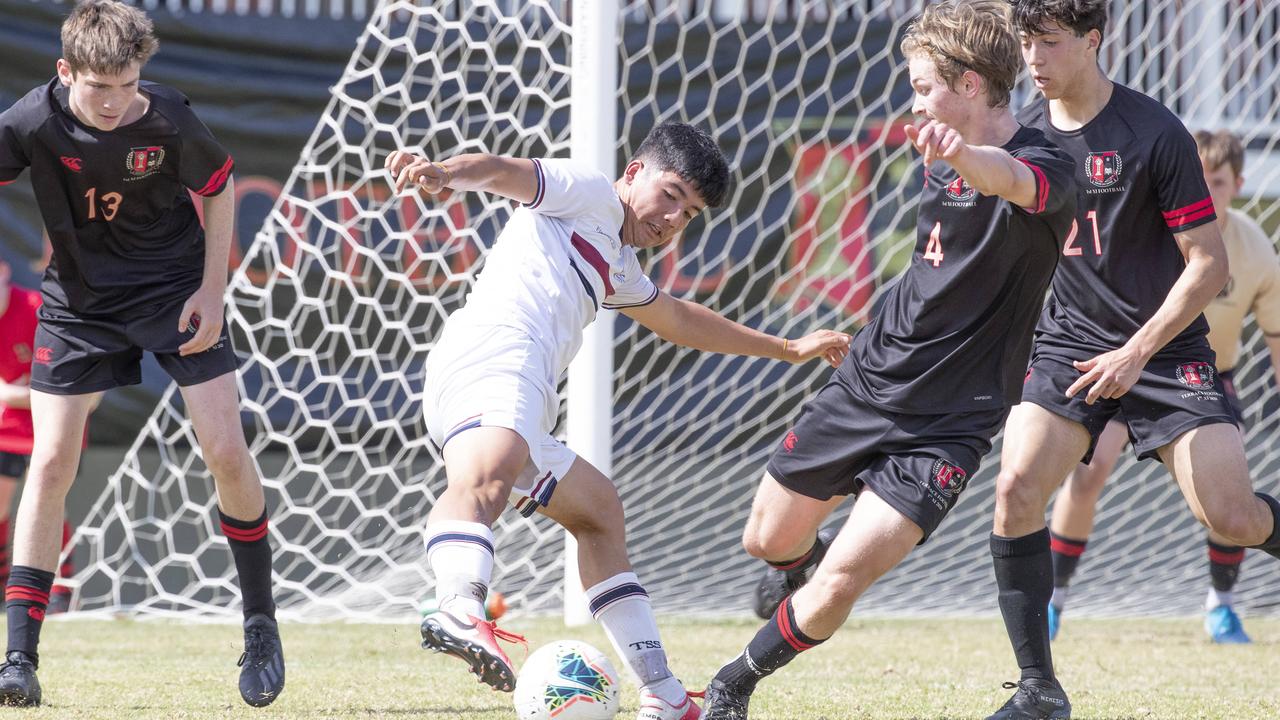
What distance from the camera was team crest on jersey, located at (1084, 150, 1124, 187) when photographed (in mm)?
3611

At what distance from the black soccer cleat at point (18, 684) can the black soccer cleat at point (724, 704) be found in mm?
1757

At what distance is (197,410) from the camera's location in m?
3.88

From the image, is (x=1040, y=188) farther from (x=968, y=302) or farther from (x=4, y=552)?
(x=4, y=552)

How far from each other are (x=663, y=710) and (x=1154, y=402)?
1543 mm

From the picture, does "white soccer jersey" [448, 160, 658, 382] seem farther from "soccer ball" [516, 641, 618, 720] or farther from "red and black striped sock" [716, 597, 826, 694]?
"red and black striped sock" [716, 597, 826, 694]

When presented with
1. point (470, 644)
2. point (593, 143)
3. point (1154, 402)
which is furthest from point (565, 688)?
point (593, 143)

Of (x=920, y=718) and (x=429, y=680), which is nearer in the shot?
(x=920, y=718)

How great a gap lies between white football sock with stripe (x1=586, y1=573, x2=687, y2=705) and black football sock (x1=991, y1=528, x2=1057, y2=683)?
0.92 meters

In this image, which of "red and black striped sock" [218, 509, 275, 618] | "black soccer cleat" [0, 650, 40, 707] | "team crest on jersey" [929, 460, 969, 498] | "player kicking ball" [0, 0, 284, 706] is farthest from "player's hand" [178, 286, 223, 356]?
"team crest on jersey" [929, 460, 969, 498]

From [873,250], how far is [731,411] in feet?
3.62

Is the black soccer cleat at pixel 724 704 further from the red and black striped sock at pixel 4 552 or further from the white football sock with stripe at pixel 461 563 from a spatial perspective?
the red and black striped sock at pixel 4 552

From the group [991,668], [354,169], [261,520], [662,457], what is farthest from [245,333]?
[991,668]

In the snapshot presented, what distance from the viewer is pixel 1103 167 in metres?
3.63

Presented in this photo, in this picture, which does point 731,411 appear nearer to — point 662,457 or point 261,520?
point 662,457
